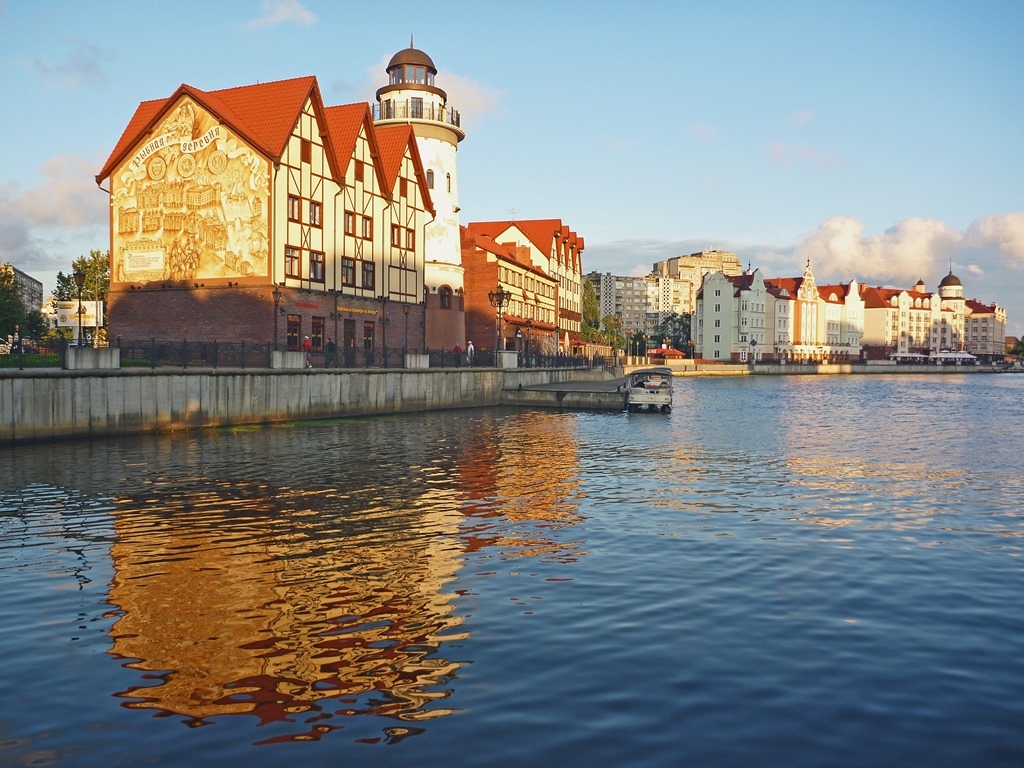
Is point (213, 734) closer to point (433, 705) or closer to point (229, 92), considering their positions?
point (433, 705)

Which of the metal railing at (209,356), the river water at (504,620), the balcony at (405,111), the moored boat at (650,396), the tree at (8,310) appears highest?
the balcony at (405,111)

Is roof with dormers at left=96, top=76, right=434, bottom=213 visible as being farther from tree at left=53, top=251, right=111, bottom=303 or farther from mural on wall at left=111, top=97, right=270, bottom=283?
tree at left=53, top=251, right=111, bottom=303

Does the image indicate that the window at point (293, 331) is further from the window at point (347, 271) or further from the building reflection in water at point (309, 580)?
the building reflection in water at point (309, 580)

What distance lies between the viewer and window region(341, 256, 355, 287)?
50969 millimetres

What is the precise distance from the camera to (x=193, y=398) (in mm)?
34938

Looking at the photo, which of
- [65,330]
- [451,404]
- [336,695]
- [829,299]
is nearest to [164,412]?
[451,404]

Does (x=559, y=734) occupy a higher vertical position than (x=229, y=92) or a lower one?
lower

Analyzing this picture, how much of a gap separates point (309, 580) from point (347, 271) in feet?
134

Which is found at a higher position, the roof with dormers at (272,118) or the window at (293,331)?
the roof with dormers at (272,118)

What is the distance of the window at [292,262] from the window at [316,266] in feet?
3.86

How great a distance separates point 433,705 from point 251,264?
1583 inches

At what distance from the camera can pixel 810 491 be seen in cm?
2180

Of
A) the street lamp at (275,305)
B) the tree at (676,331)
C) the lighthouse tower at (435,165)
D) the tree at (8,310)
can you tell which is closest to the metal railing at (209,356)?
the street lamp at (275,305)

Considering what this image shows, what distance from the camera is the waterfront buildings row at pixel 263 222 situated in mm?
45062
